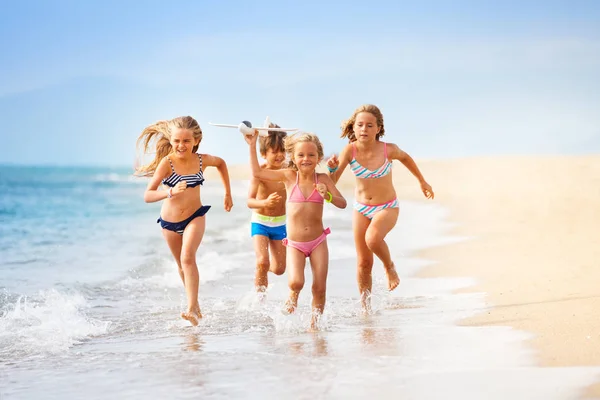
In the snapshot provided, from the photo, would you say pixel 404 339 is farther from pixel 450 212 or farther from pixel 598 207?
pixel 450 212

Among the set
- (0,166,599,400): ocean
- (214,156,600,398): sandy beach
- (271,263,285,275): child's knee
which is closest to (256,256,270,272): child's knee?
(271,263,285,275): child's knee

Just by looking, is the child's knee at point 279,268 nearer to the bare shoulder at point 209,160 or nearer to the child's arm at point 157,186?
the bare shoulder at point 209,160

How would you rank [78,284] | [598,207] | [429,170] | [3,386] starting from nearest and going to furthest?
[3,386] → [78,284] → [598,207] → [429,170]

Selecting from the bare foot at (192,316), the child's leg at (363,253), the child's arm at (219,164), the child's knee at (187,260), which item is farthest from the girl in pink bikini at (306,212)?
the child's leg at (363,253)

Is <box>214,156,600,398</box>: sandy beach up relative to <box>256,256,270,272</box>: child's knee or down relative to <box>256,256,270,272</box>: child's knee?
down

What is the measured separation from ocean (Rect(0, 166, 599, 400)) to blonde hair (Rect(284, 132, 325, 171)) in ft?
3.97

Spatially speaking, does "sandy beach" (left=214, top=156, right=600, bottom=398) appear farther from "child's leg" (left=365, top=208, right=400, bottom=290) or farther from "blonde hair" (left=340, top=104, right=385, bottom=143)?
"blonde hair" (left=340, top=104, right=385, bottom=143)

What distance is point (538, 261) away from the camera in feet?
30.6

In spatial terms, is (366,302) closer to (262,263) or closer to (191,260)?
(262,263)

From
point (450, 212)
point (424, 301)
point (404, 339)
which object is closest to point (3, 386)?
point (404, 339)

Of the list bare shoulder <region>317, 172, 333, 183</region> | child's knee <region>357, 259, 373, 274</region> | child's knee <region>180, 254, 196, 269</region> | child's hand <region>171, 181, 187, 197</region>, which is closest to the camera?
bare shoulder <region>317, 172, 333, 183</region>

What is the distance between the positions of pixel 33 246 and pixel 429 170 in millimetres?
31751

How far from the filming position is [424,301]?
7.42 m

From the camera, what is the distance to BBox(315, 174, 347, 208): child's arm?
6.12 m
